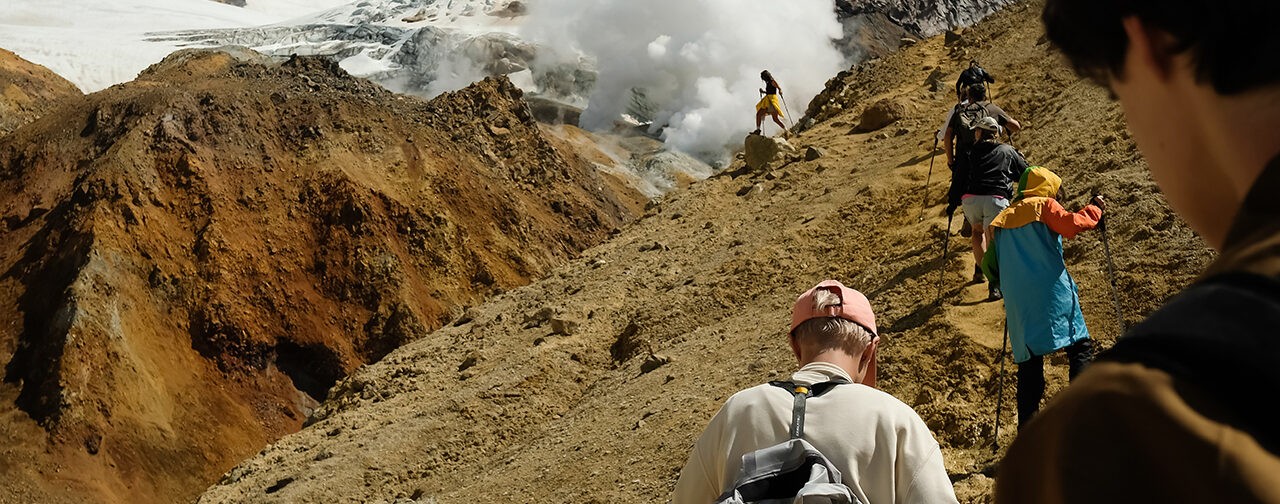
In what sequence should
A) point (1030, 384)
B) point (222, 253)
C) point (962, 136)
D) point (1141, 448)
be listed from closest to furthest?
point (1141, 448) → point (1030, 384) → point (962, 136) → point (222, 253)

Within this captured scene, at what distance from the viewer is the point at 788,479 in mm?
2861

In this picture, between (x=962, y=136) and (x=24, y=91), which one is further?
(x=24, y=91)

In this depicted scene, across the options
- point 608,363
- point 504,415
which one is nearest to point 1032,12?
point 608,363

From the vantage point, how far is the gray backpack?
2768 mm

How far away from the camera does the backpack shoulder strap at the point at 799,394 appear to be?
3.11 meters

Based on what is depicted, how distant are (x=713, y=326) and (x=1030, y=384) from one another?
6897 mm

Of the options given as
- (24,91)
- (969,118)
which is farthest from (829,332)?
(24,91)

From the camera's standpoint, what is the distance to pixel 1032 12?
73.0 ft

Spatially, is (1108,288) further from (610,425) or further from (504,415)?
(504,415)

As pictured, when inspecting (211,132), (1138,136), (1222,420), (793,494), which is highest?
(1138,136)

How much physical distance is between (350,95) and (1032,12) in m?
20.7

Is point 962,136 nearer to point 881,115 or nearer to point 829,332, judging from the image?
point 829,332

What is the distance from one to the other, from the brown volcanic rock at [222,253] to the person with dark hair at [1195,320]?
2486 centimetres

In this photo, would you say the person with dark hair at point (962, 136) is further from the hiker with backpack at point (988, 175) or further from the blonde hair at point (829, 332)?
the blonde hair at point (829, 332)
